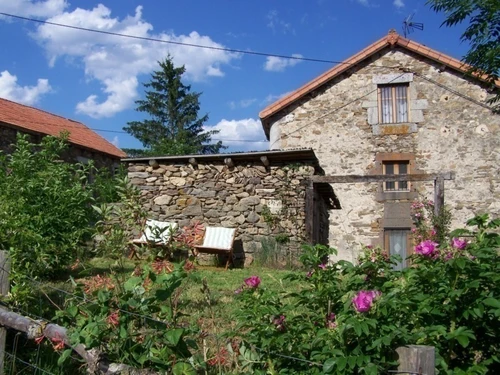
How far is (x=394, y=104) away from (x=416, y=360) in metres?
13.9

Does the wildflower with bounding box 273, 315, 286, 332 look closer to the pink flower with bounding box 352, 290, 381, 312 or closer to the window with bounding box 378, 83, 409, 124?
the pink flower with bounding box 352, 290, 381, 312

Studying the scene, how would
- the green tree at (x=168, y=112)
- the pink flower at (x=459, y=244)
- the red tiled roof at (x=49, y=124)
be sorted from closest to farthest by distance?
1. the pink flower at (x=459, y=244)
2. the red tiled roof at (x=49, y=124)
3. the green tree at (x=168, y=112)

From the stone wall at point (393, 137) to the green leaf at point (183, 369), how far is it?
38.7ft

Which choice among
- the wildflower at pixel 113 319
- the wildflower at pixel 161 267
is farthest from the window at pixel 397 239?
the wildflower at pixel 113 319

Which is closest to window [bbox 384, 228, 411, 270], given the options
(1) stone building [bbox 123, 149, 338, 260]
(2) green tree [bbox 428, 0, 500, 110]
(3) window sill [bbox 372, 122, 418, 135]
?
(3) window sill [bbox 372, 122, 418, 135]

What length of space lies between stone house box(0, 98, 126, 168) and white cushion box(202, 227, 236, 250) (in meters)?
6.27

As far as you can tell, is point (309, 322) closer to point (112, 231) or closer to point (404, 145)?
point (112, 231)

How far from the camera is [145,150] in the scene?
103 ft

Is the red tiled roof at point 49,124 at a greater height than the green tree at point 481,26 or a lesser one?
greater

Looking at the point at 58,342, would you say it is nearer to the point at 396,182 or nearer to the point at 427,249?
the point at 427,249

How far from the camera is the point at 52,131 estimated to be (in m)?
16.9

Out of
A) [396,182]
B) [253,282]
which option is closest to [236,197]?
[396,182]

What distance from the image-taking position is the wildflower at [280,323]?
2098mm

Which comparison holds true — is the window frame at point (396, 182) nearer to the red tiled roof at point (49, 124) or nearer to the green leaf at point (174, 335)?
the red tiled roof at point (49, 124)
